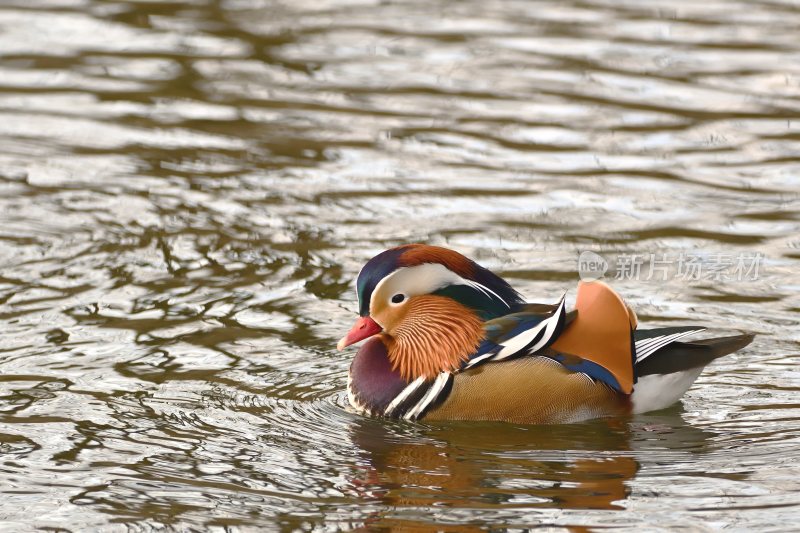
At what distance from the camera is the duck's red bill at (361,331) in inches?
276

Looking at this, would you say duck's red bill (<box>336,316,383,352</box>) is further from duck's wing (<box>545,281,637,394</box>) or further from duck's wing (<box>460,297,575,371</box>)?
duck's wing (<box>545,281,637,394</box>)

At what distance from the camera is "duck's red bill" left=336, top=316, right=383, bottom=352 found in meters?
7.01

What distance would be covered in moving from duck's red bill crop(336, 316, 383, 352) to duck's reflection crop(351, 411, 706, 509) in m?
0.37

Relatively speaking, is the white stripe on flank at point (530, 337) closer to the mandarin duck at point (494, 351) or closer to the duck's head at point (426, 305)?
the mandarin duck at point (494, 351)

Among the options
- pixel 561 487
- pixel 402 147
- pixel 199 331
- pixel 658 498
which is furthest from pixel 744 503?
pixel 402 147

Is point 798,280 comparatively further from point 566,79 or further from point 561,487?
point 566,79

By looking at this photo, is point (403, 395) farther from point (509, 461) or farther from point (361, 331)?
point (509, 461)

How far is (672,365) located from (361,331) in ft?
4.55

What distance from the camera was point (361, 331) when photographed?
705 cm

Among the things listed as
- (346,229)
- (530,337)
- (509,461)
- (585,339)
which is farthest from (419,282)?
(346,229)

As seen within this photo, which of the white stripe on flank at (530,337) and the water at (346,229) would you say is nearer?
the water at (346,229)

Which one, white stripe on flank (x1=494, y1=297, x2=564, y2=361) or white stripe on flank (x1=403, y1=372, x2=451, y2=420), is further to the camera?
white stripe on flank (x1=403, y1=372, x2=451, y2=420)

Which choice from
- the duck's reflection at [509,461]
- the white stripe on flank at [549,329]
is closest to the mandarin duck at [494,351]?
the white stripe on flank at [549,329]

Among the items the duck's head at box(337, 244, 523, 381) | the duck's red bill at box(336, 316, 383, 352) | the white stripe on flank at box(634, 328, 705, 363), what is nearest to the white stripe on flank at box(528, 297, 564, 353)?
the duck's head at box(337, 244, 523, 381)
